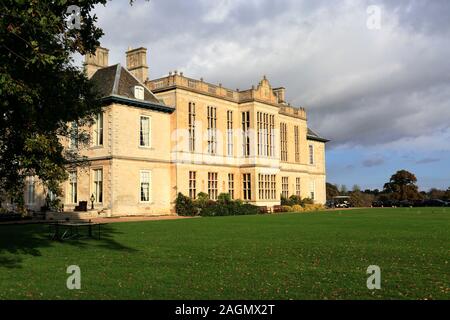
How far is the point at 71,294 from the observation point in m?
7.83

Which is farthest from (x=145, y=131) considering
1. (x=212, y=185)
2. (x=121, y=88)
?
(x=212, y=185)

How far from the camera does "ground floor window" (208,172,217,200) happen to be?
139 ft

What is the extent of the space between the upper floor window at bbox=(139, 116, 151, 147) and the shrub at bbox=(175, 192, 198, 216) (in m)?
5.11

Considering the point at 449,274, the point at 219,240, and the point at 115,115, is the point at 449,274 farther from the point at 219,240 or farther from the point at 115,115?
the point at 115,115

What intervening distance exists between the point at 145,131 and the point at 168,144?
8.54 feet

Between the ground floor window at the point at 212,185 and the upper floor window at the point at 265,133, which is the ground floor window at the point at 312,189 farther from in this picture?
the ground floor window at the point at 212,185

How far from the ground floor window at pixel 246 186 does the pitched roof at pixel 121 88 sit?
10293mm

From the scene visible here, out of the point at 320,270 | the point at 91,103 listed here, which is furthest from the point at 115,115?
the point at 320,270

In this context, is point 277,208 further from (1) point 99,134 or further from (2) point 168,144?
(1) point 99,134

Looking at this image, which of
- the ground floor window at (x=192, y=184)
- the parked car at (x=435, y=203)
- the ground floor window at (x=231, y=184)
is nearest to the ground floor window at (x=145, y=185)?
the ground floor window at (x=192, y=184)

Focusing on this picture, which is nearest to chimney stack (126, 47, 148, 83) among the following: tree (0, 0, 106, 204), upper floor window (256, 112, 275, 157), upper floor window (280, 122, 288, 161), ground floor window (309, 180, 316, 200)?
upper floor window (256, 112, 275, 157)

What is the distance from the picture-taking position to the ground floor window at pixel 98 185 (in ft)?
116

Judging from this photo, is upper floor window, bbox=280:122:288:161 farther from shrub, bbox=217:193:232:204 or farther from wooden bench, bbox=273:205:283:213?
shrub, bbox=217:193:232:204

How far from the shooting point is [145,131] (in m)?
37.4
